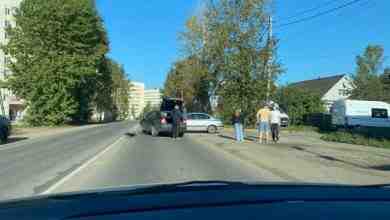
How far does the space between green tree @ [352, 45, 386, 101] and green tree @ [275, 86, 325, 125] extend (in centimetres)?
2596

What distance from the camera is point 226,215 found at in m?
2.81

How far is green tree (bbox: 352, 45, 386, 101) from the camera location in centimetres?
8112

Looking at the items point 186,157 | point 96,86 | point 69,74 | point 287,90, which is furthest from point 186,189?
point 96,86

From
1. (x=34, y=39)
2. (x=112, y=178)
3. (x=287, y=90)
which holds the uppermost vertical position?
(x=34, y=39)

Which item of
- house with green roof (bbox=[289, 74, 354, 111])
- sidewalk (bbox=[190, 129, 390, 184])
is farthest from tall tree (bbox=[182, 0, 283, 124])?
house with green roof (bbox=[289, 74, 354, 111])

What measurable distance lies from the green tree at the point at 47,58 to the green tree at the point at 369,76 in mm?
37817

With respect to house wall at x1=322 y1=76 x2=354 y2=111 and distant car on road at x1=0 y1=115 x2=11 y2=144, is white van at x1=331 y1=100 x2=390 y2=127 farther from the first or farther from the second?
house wall at x1=322 y1=76 x2=354 y2=111

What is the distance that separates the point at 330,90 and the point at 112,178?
277 ft

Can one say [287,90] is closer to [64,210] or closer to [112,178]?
[112,178]

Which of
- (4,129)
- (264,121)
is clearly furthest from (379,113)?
(4,129)

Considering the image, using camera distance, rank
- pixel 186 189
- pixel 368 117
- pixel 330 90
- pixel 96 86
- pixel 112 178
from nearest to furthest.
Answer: pixel 186 189, pixel 112 178, pixel 368 117, pixel 96 86, pixel 330 90

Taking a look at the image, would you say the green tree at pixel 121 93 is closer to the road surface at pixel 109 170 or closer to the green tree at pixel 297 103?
the green tree at pixel 297 103

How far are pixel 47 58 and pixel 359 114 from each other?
32.4m

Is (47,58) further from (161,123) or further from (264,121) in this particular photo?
(264,121)
